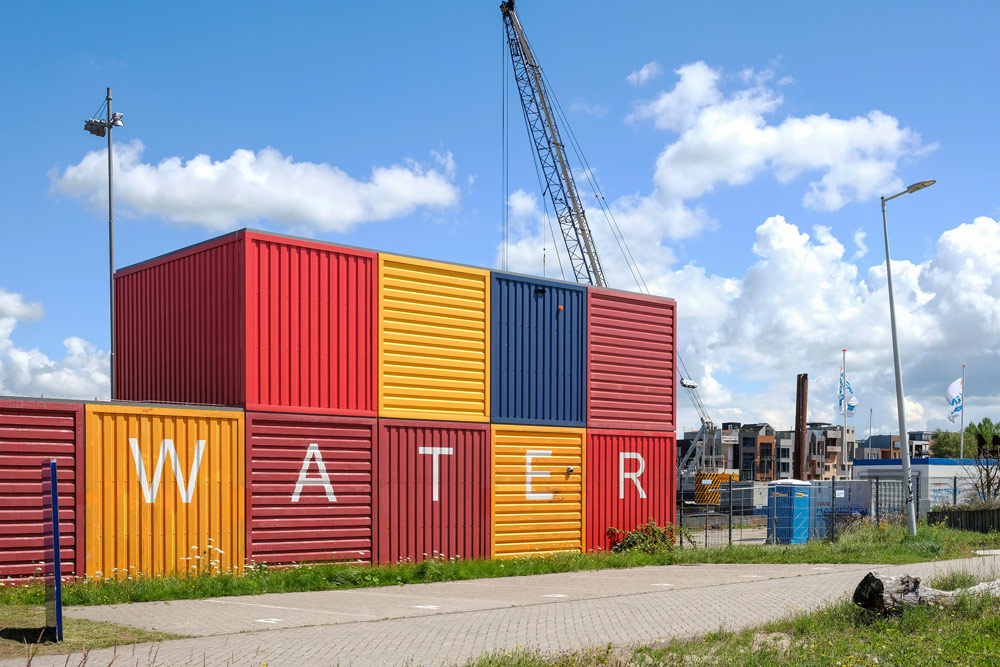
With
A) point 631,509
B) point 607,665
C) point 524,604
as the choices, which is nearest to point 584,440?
point 631,509

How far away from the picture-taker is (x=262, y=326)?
57.7 ft

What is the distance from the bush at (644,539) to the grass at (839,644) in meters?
11.3

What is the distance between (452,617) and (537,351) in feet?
34.9

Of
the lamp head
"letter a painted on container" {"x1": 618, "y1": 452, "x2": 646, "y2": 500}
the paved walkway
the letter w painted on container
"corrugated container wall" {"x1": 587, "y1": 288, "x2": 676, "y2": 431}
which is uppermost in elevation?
the lamp head

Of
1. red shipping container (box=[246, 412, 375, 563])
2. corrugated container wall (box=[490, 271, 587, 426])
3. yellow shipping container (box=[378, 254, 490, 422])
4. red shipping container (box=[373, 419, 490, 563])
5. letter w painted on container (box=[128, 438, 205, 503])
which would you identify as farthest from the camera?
corrugated container wall (box=[490, 271, 587, 426])

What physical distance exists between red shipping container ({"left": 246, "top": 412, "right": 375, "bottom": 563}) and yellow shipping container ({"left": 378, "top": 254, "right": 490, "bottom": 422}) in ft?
3.55

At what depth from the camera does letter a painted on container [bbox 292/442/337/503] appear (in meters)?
17.7

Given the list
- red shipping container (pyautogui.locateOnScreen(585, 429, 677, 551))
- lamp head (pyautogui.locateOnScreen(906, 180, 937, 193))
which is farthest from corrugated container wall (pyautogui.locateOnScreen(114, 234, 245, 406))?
lamp head (pyautogui.locateOnScreen(906, 180, 937, 193))

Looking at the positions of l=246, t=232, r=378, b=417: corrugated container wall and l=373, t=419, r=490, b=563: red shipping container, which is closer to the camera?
l=246, t=232, r=378, b=417: corrugated container wall

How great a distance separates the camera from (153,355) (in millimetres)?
19875

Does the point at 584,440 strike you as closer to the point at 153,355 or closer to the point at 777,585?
the point at 777,585

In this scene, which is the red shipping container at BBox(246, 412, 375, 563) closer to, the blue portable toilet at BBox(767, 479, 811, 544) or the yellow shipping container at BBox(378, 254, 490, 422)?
the yellow shipping container at BBox(378, 254, 490, 422)

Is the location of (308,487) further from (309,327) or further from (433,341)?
(433,341)

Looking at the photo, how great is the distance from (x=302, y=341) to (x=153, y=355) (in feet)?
12.2
